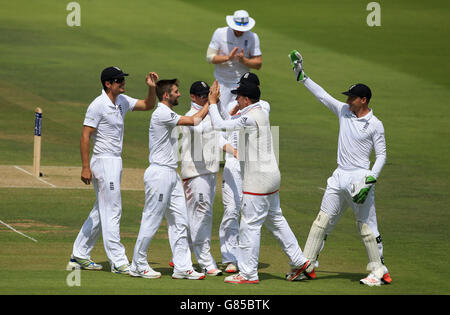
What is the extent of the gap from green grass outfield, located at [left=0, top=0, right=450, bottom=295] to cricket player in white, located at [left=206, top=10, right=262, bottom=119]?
7.69 ft

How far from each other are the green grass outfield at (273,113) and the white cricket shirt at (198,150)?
146 centimetres

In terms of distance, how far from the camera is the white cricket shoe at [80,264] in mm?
11250

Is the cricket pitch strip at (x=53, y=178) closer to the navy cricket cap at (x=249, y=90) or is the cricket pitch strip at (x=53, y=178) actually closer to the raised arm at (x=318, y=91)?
the raised arm at (x=318, y=91)

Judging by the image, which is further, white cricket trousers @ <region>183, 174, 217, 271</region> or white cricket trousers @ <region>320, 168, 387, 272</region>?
white cricket trousers @ <region>183, 174, 217, 271</region>

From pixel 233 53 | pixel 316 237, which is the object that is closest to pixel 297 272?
pixel 316 237

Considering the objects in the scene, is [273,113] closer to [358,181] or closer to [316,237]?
[316,237]

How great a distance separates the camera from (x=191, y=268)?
10.8m

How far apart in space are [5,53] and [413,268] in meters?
21.0

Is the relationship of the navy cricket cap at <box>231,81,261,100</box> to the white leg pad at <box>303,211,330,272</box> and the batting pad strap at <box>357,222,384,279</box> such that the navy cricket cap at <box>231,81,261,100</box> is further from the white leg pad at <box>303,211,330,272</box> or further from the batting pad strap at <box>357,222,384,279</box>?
the batting pad strap at <box>357,222,384,279</box>

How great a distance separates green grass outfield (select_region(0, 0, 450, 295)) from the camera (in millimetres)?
11664

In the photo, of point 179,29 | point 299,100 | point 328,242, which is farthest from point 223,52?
point 179,29

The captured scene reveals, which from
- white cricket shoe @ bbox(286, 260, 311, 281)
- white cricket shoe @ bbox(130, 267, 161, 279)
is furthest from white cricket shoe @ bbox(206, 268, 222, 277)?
white cricket shoe @ bbox(286, 260, 311, 281)

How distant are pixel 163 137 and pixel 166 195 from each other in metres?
0.74

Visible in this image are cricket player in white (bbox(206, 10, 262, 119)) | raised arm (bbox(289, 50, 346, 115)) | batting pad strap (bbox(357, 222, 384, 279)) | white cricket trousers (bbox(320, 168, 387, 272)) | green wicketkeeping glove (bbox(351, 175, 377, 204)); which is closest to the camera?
green wicketkeeping glove (bbox(351, 175, 377, 204))
